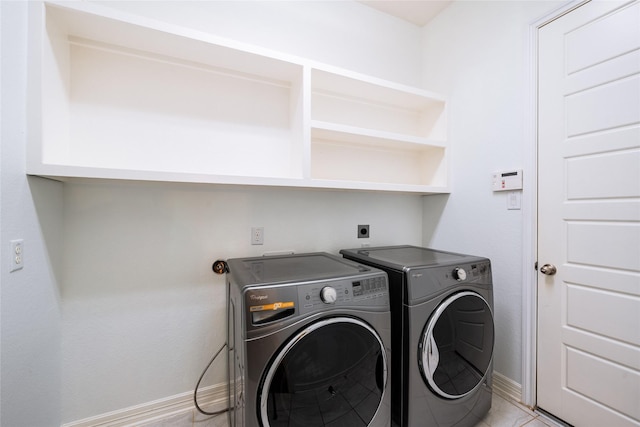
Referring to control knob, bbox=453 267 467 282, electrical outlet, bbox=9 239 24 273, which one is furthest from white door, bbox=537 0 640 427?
electrical outlet, bbox=9 239 24 273

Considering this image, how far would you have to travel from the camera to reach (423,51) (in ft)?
7.90

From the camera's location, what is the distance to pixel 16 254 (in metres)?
1.00

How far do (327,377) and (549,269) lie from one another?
1407mm

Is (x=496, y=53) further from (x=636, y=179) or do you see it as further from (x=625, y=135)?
(x=636, y=179)

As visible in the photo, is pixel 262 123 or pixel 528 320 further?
pixel 262 123

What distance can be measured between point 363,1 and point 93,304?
276 centimetres

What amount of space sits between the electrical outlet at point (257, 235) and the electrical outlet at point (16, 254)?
1.03 m

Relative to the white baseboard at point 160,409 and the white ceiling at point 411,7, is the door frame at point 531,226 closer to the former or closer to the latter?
the white ceiling at point 411,7

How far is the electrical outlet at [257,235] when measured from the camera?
1.78 m

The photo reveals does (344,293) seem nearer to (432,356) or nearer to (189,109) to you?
(432,356)

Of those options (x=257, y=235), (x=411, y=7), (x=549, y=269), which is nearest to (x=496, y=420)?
(x=549, y=269)

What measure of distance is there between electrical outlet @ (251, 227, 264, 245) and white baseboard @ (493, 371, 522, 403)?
183 cm

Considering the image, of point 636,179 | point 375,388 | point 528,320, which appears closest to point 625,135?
point 636,179

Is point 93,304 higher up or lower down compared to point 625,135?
lower down
